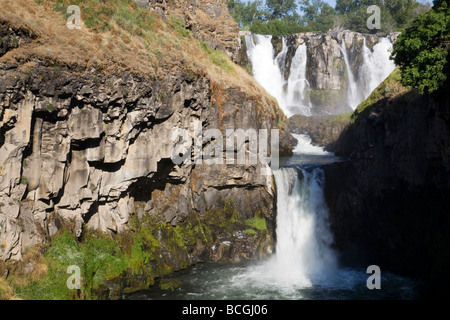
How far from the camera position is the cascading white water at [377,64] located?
55.5m

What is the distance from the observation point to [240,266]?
89.5 feet

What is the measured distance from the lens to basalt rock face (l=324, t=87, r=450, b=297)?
24220 mm

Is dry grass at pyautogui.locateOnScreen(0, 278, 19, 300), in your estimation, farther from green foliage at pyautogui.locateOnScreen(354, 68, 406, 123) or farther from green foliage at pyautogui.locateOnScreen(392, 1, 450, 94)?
green foliage at pyautogui.locateOnScreen(354, 68, 406, 123)

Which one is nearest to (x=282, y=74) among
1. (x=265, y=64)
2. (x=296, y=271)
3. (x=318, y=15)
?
(x=265, y=64)

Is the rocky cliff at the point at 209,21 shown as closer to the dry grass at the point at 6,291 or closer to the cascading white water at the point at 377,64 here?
the dry grass at the point at 6,291

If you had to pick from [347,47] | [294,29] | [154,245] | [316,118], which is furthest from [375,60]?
[154,245]

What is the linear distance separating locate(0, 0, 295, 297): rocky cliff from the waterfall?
2839cm

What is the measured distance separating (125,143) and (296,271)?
1413 centimetres

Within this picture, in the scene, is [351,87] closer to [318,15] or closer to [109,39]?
[109,39]

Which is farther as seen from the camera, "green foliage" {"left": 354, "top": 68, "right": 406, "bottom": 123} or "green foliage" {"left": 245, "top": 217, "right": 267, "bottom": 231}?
"green foliage" {"left": 354, "top": 68, "right": 406, "bottom": 123}

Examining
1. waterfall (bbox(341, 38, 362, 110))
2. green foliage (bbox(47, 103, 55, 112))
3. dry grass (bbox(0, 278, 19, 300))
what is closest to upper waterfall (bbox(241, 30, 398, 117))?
waterfall (bbox(341, 38, 362, 110))

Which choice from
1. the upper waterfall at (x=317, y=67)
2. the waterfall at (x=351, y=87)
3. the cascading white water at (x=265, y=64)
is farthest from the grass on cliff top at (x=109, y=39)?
the waterfall at (x=351, y=87)

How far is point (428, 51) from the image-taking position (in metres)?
23.1

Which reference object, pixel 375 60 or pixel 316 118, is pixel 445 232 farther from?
pixel 375 60
